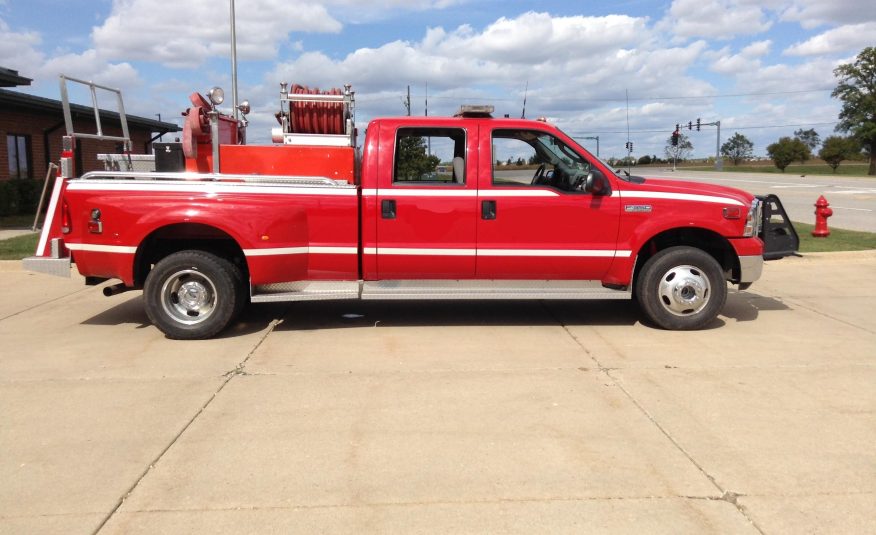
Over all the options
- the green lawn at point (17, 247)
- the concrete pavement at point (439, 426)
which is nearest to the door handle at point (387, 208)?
the concrete pavement at point (439, 426)

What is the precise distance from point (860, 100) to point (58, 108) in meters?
77.7

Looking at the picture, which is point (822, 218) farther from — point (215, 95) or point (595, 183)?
point (215, 95)

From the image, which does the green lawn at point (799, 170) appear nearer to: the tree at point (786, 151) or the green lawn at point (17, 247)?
the tree at point (786, 151)

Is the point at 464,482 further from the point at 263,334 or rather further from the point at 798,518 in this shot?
the point at 263,334

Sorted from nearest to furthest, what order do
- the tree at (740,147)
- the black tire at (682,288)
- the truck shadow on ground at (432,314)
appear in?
1. the black tire at (682,288)
2. the truck shadow on ground at (432,314)
3. the tree at (740,147)

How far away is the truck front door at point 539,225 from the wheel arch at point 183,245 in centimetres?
228

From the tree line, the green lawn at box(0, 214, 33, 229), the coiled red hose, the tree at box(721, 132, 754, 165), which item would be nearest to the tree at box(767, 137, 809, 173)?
the tree line

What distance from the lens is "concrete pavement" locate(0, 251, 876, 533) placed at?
3.48m

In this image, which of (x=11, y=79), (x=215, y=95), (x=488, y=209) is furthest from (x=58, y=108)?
(x=488, y=209)

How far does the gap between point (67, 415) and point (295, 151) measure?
3149 millimetres

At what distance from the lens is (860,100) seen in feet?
244

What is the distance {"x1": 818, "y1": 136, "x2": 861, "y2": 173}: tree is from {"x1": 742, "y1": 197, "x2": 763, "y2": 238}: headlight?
7611 cm

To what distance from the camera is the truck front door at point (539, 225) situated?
664 centimetres

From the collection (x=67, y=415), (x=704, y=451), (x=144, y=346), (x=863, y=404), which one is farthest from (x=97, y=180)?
(x=863, y=404)
